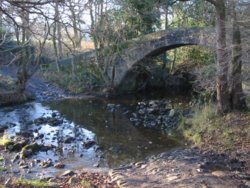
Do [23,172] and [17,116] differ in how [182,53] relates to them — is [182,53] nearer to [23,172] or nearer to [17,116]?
[17,116]

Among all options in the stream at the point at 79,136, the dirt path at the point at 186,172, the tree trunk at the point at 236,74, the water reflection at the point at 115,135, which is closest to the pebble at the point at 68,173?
the stream at the point at 79,136

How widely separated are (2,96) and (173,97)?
331 inches

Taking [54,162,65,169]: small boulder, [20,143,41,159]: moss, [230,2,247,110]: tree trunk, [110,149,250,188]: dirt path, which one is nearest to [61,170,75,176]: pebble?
[54,162,65,169]: small boulder

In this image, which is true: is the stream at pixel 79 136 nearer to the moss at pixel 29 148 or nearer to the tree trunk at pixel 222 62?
the moss at pixel 29 148

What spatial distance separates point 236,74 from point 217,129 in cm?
168

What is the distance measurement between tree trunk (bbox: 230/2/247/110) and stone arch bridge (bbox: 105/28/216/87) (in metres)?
3.44

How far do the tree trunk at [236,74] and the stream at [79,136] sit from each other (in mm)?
2122

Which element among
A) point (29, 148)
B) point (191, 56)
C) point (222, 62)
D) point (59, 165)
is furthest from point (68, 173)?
point (191, 56)

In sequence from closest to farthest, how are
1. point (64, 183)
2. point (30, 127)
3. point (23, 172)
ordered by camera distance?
1. point (64, 183)
2. point (23, 172)
3. point (30, 127)

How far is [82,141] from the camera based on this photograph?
12.8 metres

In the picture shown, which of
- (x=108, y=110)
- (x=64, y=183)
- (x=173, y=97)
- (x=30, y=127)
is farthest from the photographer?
(x=173, y=97)

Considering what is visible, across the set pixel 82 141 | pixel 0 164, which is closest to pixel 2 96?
pixel 82 141

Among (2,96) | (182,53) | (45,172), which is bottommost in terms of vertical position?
(45,172)

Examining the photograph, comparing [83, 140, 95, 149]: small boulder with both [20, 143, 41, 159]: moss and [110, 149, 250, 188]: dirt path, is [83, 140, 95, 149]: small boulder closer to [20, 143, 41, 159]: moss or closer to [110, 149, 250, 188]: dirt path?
[20, 143, 41, 159]: moss
